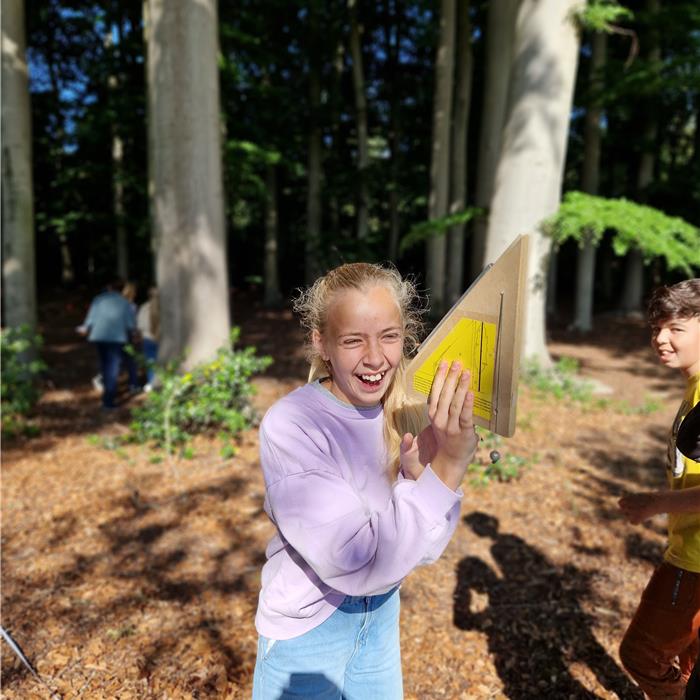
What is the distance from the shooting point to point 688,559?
2.03 metres

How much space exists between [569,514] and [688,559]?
276cm

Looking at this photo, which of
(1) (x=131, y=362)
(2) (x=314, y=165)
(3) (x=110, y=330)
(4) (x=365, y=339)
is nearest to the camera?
(4) (x=365, y=339)

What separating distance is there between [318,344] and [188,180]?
209 inches

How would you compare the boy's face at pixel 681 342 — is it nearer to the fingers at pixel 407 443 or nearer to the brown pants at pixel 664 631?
the brown pants at pixel 664 631

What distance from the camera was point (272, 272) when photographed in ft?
62.2

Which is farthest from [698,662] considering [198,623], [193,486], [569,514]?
[193,486]

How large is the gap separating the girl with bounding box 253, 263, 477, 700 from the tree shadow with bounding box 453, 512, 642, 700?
63.2 inches

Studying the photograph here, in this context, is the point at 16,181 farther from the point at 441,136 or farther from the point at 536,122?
the point at 441,136

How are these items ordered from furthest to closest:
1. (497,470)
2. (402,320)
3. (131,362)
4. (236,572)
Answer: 1. (131,362)
2. (497,470)
3. (236,572)
4. (402,320)

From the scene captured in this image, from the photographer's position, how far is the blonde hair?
1.43 m

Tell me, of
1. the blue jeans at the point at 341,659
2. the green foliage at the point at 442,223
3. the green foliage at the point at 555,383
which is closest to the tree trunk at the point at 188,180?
the green foliage at the point at 442,223

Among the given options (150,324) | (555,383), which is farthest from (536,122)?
(150,324)

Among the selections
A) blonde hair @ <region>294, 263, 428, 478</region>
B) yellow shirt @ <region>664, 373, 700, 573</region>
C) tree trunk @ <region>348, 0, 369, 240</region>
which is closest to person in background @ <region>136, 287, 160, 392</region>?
blonde hair @ <region>294, 263, 428, 478</region>

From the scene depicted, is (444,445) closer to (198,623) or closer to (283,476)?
(283,476)
